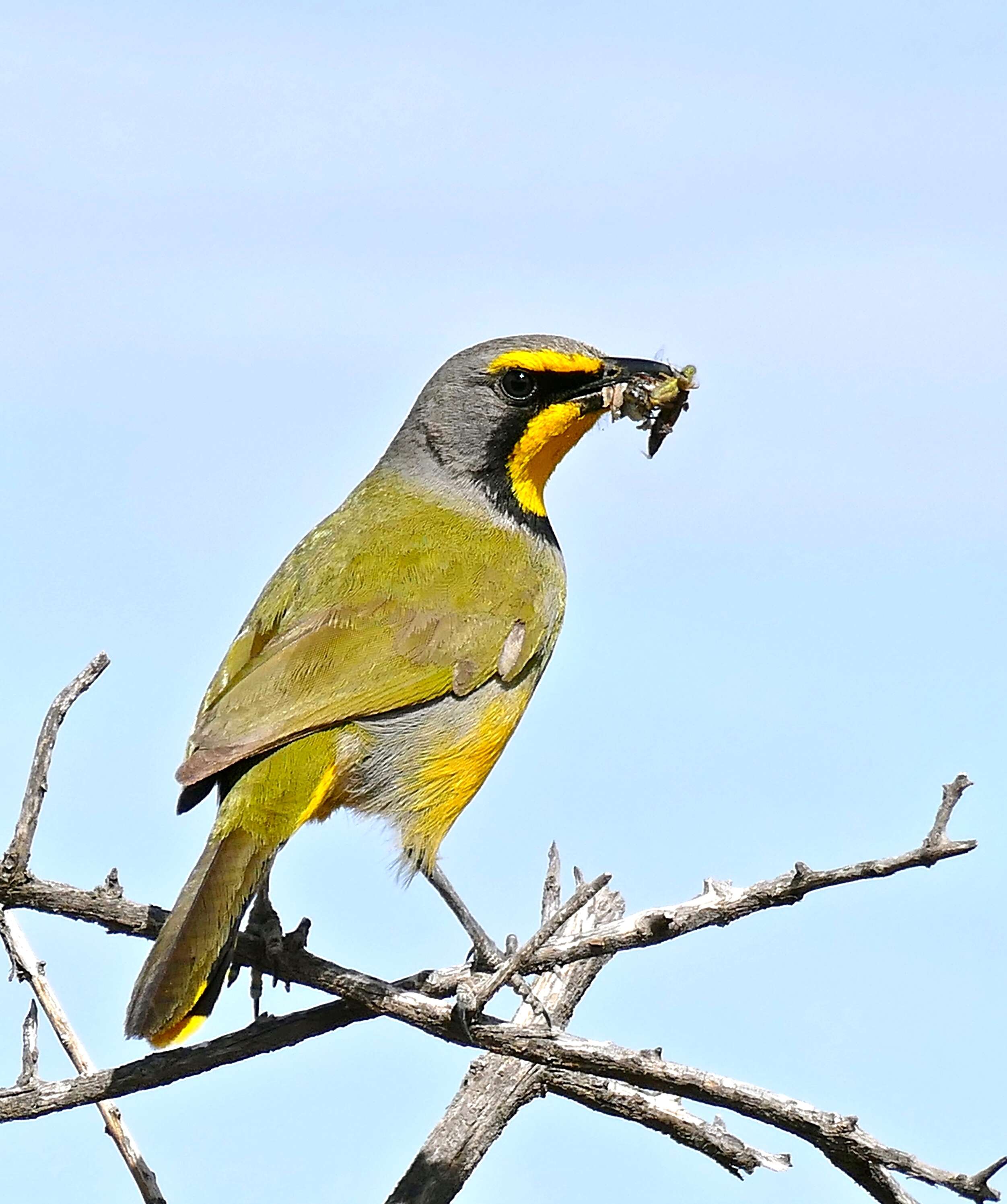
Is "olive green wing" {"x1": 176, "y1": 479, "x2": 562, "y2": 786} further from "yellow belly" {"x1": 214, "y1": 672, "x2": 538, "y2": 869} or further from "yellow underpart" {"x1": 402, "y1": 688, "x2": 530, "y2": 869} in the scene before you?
"yellow underpart" {"x1": 402, "y1": 688, "x2": 530, "y2": 869}

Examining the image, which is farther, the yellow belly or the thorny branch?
the yellow belly

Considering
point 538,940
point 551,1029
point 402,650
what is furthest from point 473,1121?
point 538,940

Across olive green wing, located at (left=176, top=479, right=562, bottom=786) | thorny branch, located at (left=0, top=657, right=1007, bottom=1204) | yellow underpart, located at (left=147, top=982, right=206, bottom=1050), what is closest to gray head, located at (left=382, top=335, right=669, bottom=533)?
olive green wing, located at (left=176, top=479, right=562, bottom=786)

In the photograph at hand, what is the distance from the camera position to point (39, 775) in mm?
4840

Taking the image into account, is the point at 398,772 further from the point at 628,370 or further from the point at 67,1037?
the point at 628,370

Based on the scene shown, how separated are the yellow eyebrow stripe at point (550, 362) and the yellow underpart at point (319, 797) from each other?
211 cm

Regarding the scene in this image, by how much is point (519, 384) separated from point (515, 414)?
0.13 m

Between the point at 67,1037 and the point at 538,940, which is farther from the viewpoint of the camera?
the point at 67,1037

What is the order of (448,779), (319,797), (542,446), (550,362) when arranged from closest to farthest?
(319,797), (448,779), (550,362), (542,446)

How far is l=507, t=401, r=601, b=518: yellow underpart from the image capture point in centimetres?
695

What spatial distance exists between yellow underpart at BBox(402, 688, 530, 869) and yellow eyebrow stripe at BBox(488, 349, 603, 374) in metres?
1.53

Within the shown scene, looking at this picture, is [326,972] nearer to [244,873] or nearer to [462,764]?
[244,873]

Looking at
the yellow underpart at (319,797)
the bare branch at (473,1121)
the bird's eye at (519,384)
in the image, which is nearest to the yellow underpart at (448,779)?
the yellow underpart at (319,797)

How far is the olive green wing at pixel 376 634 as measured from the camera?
5617mm
